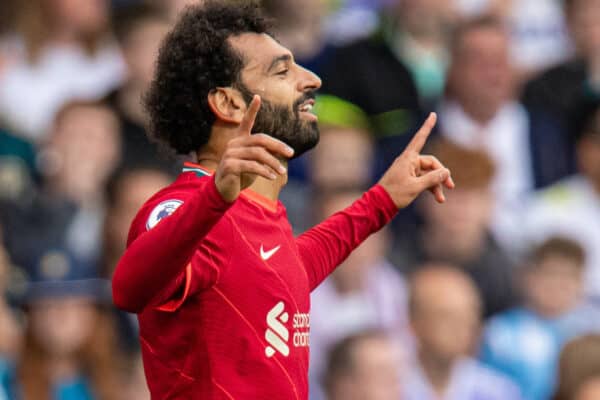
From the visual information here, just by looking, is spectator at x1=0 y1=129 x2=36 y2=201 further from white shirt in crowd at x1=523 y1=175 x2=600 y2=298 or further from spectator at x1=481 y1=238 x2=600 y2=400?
white shirt in crowd at x1=523 y1=175 x2=600 y2=298

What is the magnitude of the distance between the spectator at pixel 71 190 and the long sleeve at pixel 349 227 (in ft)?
8.55

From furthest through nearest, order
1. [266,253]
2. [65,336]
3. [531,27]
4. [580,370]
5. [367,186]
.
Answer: [531,27] < [367,186] < [580,370] < [65,336] < [266,253]

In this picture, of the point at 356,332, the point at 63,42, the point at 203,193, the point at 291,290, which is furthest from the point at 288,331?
the point at 63,42

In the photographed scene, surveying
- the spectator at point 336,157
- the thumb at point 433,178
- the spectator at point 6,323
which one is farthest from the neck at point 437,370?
the thumb at point 433,178

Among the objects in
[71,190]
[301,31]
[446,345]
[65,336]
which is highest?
[301,31]

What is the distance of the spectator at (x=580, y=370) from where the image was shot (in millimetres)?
5949

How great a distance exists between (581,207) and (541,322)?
792 millimetres

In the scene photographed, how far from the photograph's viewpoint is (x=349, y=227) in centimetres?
373

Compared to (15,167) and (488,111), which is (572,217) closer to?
(488,111)

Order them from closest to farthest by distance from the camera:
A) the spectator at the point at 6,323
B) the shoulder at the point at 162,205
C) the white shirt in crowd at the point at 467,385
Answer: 1. the shoulder at the point at 162,205
2. the spectator at the point at 6,323
3. the white shirt in crowd at the point at 467,385

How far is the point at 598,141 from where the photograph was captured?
6.95m

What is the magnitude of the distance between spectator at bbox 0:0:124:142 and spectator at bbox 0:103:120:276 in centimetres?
15

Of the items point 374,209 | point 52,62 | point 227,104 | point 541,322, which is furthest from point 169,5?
point 227,104

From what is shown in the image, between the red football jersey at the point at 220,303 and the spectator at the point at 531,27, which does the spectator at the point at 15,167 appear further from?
the red football jersey at the point at 220,303
